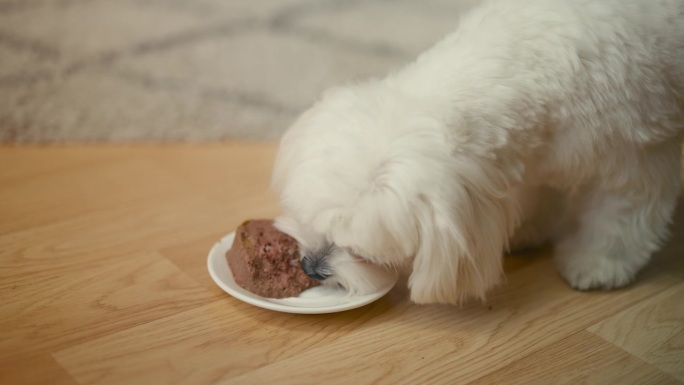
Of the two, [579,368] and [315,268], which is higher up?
[315,268]

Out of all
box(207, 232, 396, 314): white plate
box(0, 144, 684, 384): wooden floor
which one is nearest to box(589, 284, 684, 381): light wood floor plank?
box(0, 144, 684, 384): wooden floor

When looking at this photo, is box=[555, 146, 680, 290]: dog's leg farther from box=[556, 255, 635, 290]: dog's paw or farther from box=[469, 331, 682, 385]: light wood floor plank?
box=[469, 331, 682, 385]: light wood floor plank

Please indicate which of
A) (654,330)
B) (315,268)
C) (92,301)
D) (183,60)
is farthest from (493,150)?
(183,60)

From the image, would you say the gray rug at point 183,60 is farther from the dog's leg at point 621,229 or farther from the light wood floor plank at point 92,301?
the dog's leg at point 621,229

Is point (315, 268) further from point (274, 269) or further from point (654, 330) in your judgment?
point (654, 330)

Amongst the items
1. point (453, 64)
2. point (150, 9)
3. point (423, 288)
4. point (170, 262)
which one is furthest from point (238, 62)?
point (423, 288)
